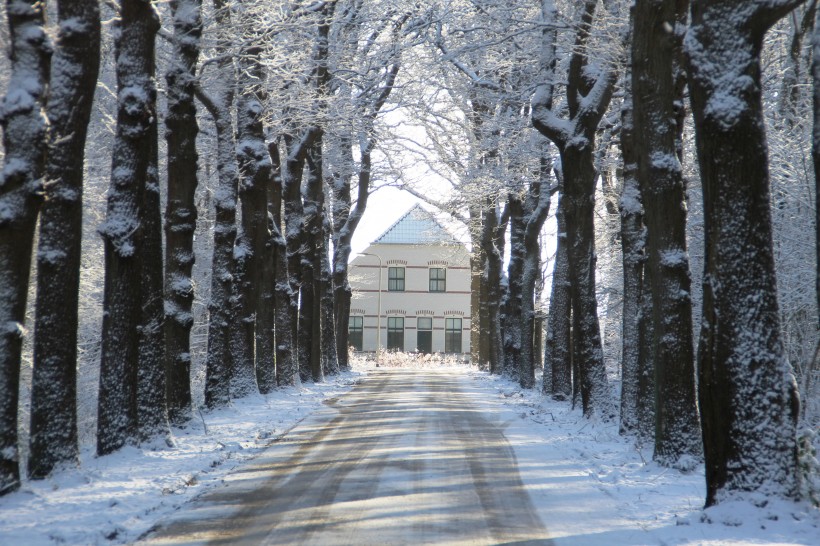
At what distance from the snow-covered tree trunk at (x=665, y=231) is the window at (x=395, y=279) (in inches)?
2584

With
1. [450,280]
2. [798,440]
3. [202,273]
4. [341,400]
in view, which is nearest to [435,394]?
[341,400]

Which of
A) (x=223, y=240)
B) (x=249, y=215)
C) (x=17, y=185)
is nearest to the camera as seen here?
(x=17, y=185)

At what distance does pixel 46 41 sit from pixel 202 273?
847 inches

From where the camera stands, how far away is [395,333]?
245 ft

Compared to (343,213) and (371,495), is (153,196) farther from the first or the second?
(343,213)

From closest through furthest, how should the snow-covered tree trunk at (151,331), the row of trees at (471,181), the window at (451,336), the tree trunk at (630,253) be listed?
the row of trees at (471,181) < the snow-covered tree trunk at (151,331) < the tree trunk at (630,253) < the window at (451,336)

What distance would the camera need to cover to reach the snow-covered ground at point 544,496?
21.5 ft

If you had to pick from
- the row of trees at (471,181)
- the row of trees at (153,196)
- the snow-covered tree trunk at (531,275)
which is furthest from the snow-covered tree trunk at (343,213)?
the snow-covered tree trunk at (531,275)

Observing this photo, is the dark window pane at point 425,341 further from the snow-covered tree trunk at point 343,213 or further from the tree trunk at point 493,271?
the tree trunk at point 493,271

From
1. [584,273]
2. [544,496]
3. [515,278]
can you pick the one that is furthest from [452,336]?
[544,496]

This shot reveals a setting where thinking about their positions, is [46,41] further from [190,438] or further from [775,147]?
[775,147]

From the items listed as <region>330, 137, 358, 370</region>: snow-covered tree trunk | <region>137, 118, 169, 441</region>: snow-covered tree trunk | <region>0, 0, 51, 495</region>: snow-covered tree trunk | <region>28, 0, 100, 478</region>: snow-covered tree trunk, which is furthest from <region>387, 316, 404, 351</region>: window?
<region>0, 0, 51, 495</region>: snow-covered tree trunk

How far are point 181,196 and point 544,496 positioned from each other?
7604 millimetres

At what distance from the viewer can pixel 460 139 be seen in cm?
3084
